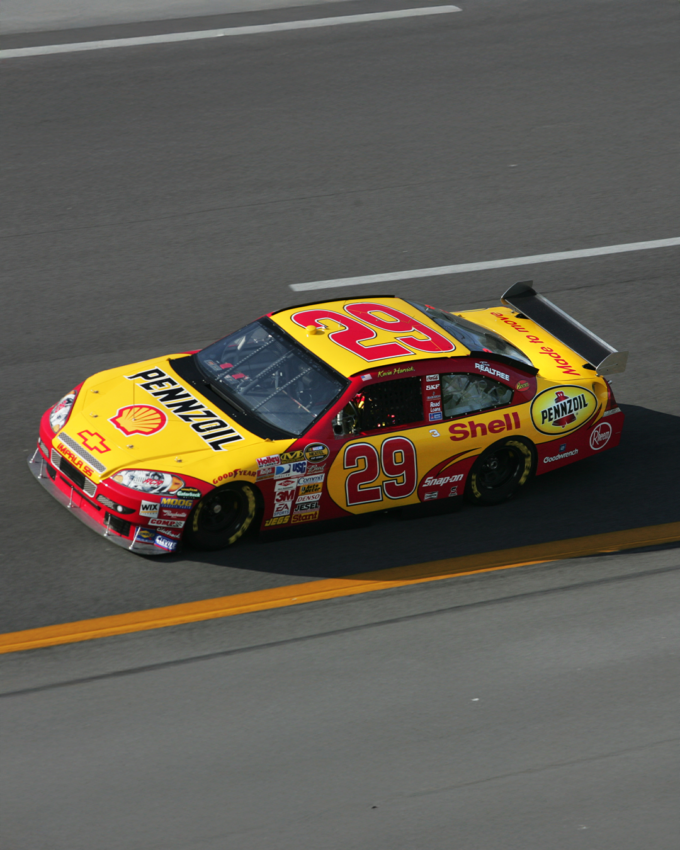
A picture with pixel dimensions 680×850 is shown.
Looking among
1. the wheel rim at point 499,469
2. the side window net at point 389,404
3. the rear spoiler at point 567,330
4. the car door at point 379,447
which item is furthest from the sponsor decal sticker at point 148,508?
the rear spoiler at point 567,330

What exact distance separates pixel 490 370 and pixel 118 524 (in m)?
2.99

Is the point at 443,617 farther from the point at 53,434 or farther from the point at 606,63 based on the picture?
the point at 606,63

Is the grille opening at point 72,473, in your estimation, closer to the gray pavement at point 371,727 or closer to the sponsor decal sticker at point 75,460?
the sponsor decal sticker at point 75,460

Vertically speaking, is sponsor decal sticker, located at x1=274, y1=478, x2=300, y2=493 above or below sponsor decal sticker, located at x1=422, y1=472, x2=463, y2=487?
above

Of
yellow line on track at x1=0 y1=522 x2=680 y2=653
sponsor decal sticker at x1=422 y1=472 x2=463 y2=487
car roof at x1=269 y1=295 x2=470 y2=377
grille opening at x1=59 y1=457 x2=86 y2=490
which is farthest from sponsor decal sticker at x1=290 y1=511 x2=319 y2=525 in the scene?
grille opening at x1=59 y1=457 x2=86 y2=490

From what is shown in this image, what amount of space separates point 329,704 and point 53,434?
9.71 feet

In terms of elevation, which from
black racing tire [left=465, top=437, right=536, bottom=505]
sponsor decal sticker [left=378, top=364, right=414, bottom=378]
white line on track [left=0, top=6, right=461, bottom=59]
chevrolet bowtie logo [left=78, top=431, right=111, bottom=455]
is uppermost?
white line on track [left=0, top=6, right=461, bottom=59]

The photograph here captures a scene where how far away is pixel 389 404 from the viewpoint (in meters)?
8.34

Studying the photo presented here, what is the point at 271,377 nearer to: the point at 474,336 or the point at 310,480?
the point at 310,480

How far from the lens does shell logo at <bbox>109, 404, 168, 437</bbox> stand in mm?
8047

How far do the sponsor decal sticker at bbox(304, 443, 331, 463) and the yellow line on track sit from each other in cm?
83

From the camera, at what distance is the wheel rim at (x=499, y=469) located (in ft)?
29.1

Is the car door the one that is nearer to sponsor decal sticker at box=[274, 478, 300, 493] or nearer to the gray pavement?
sponsor decal sticker at box=[274, 478, 300, 493]

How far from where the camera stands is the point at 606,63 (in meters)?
17.6
